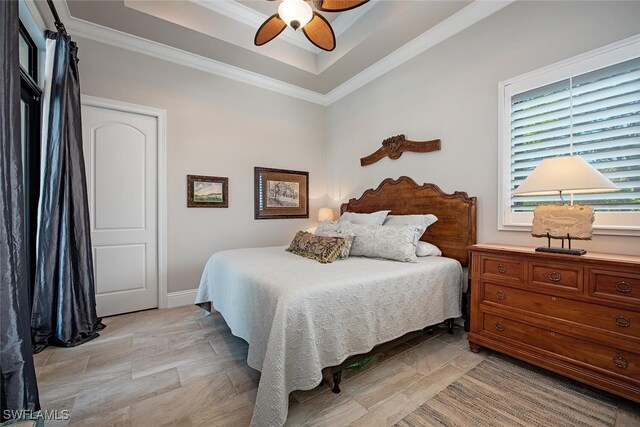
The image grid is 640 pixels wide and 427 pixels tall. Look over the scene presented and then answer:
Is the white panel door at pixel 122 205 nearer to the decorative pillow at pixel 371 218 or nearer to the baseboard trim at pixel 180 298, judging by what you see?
the baseboard trim at pixel 180 298

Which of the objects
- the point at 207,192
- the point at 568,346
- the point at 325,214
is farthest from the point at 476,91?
the point at 207,192

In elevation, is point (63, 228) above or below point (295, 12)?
below

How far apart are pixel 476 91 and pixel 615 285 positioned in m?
1.94

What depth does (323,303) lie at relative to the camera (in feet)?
5.08

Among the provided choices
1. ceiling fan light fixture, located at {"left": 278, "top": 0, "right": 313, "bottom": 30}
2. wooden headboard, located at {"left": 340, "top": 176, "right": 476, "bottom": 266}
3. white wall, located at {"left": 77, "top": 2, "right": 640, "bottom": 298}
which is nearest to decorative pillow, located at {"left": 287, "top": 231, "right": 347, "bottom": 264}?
wooden headboard, located at {"left": 340, "top": 176, "right": 476, "bottom": 266}

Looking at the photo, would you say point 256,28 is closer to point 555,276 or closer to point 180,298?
point 180,298

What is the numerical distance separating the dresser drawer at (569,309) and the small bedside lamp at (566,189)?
1.07 ft

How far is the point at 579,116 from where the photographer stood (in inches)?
80.5

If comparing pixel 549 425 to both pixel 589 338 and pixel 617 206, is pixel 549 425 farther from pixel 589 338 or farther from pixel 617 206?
pixel 617 206

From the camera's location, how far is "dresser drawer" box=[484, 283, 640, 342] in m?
1.52

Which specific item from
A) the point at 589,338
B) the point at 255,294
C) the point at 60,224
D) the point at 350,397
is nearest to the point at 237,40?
the point at 60,224

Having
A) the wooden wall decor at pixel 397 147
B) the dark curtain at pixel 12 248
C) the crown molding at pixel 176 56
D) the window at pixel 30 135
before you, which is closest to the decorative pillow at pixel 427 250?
the wooden wall decor at pixel 397 147

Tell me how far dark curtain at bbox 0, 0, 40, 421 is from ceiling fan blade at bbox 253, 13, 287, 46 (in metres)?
1.50

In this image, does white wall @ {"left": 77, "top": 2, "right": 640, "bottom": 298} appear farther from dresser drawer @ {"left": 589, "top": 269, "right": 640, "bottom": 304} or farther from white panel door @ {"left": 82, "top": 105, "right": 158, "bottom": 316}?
dresser drawer @ {"left": 589, "top": 269, "right": 640, "bottom": 304}
